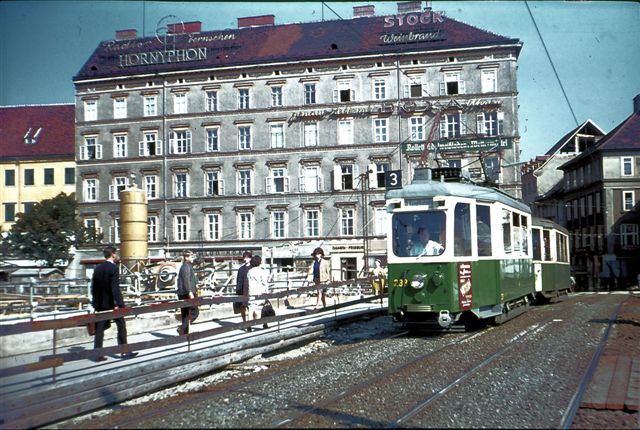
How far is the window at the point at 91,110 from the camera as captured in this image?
2352 inches

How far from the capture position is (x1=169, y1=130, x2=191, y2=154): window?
58.0m

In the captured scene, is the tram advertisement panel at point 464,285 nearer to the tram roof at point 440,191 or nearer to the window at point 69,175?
the tram roof at point 440,191

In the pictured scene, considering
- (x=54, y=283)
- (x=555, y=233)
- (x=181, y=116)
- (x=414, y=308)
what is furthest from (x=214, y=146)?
(x=414, y=308)

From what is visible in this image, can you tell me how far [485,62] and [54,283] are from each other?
42.1 m

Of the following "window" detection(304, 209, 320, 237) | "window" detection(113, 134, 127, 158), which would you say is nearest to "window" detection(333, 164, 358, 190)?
"window" detection(304, 209, 320, 237)

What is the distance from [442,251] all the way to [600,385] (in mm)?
5644

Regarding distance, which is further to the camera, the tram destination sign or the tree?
the tree

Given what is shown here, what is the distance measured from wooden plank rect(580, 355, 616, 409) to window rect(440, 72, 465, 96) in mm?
43246

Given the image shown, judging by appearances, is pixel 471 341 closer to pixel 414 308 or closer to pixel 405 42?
pixel 414 308

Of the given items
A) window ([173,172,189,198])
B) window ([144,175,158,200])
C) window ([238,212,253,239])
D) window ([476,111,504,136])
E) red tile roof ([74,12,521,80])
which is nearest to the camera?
window ([476,111,504,136])

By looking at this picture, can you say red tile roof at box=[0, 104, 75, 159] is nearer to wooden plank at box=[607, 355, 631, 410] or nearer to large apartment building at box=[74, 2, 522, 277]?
large apartment building at box=[74, 2, 522, 277]

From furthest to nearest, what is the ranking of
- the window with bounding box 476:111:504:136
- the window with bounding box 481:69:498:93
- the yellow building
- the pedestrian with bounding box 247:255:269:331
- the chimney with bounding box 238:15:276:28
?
the chimney with bounding box 238:15:276:28 < the window with bounding box 481:69:498:93 < the window with bounding box 476:111:504:136 < the yellow building < the pedestrian with bounding box 247:255:269:331

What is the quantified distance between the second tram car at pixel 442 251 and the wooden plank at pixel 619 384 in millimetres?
3780

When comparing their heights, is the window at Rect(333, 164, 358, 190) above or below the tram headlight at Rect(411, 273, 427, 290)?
above
